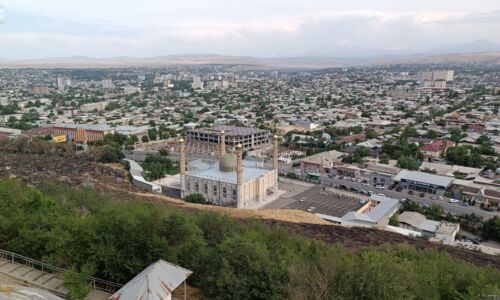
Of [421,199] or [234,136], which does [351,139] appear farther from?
[421,199]

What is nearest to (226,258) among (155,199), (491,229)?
(155,199)

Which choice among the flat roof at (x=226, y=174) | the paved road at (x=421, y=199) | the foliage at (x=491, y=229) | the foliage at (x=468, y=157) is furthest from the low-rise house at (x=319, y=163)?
the foliage at (x=491, y=229)

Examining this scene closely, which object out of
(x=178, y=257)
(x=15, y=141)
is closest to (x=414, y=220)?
(x=178, y=257)

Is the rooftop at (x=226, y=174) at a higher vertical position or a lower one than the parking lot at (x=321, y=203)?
higher

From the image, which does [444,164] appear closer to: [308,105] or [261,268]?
[261,268]

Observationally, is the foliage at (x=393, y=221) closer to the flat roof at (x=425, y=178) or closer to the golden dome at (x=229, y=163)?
the flat roof at (x=425, y=178)

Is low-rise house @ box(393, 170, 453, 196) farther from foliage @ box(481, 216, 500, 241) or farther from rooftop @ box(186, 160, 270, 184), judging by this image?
rooftop @ box(186, 160, 270, 184)
